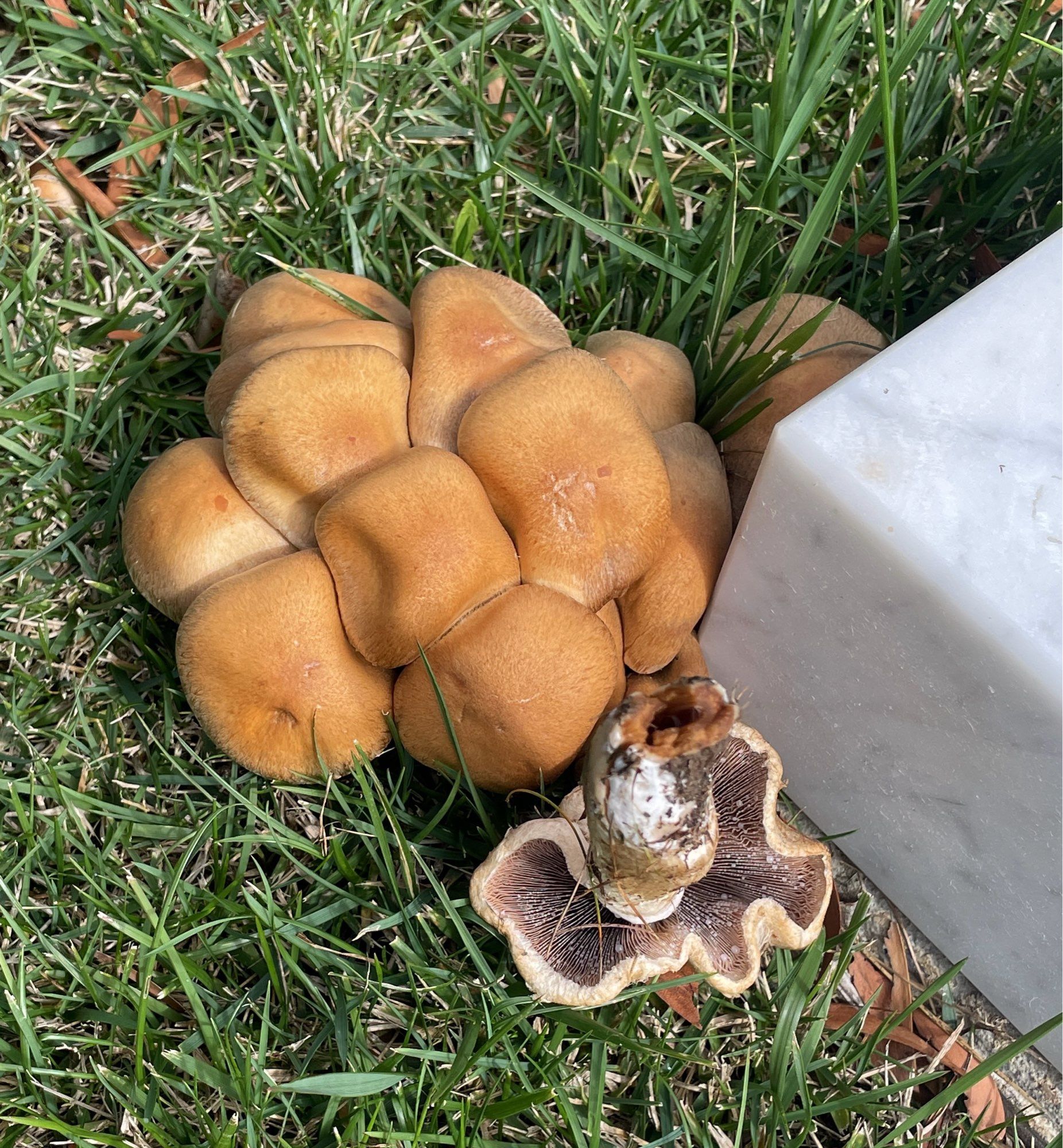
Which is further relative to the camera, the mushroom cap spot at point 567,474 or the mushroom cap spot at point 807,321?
the mushroom cap spot at point 807,321

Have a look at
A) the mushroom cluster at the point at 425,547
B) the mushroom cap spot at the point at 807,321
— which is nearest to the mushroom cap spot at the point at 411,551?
the mushroom cluster at the point at 425,547

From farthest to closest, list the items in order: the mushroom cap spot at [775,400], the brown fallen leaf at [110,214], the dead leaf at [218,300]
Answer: the brown fallen leaf at [110,214] → the dead leaf at [218,300] → the mushroom cap spot at [775,400]

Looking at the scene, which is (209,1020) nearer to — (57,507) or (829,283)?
(57,507)

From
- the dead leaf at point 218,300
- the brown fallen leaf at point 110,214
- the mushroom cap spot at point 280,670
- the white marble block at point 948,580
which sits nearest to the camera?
the white marble block at point 948,580

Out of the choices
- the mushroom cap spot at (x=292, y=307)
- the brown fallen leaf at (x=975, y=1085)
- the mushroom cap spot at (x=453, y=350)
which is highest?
the mushroom cap spot at (x=453, y=350)

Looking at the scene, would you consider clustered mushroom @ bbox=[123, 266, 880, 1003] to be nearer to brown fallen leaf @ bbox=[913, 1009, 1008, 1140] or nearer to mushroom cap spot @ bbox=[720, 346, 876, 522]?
mushroom cap spot @ bbox=[720, 346, 876, 522]

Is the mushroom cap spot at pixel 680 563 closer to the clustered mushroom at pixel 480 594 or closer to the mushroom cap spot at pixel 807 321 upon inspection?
the clustered mushroom at pixel 480 594

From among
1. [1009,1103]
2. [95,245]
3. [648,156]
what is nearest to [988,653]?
[1009,1103]

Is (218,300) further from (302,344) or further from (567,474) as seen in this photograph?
(567,474)
